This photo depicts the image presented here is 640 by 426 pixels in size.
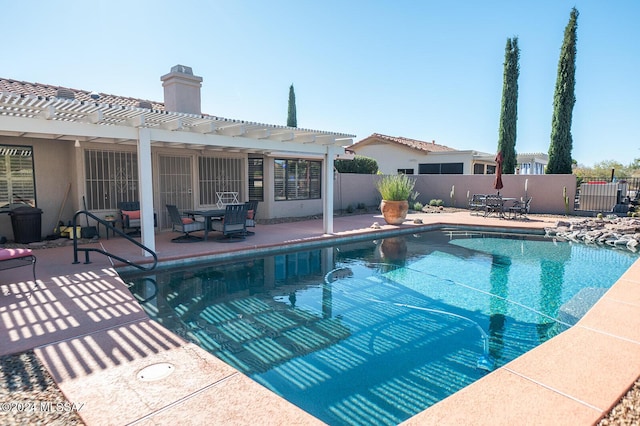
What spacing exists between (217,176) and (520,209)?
12156 millimetres

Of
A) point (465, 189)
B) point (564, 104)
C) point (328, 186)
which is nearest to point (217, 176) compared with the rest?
point (328, 186)

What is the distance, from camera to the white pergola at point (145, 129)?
19.9ft

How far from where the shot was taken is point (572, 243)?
35.4ft

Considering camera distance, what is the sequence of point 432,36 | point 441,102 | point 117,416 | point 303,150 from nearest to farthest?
point 117,416, point 303,150, point 432,36, point 441,102

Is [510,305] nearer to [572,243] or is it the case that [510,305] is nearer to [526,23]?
[572,243]

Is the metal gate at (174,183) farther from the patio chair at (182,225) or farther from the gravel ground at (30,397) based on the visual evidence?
the gravel ground at (30,397)

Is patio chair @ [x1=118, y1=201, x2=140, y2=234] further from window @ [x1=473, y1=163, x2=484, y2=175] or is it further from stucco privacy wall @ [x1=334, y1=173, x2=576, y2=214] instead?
window @ [x1=473, y1=163, x2=484, y2=175]

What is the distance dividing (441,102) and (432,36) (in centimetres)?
989

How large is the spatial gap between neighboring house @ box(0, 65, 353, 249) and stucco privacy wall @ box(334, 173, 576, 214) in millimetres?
3702

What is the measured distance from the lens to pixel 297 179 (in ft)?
49.6

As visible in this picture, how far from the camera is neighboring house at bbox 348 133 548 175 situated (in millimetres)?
22719

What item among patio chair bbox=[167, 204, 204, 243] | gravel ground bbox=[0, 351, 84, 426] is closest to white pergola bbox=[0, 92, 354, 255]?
patio chair bbox=[167, 204, 204, 243]

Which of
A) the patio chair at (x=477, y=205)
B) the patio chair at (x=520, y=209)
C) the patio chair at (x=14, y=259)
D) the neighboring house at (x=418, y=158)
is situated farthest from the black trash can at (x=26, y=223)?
the neighboring house at (x=418, y=158)

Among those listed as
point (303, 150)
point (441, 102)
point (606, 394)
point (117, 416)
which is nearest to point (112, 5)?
point (303, 150)
